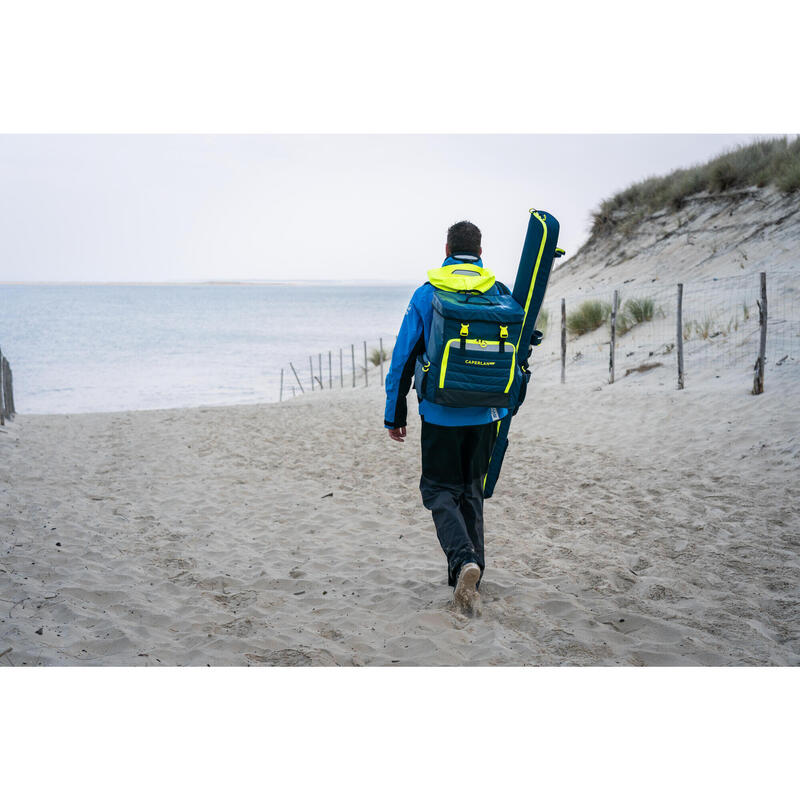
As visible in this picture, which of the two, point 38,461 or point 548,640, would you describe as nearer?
point 548,640

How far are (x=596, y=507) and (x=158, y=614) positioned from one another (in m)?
3.09

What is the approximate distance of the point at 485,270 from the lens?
2887 mm

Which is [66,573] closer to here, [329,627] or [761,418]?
[329,627]

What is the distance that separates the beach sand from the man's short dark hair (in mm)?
1636

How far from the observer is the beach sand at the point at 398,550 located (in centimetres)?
285

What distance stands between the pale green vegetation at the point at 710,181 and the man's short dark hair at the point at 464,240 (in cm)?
1477

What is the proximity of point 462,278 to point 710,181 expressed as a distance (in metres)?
17.5

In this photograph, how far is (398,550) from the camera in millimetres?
4109

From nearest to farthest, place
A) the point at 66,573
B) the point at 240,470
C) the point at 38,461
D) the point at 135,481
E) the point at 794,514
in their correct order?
1. the point at 66,573
2. the point at 794,514
3. the point at 135,481
4. the point at 240,470
5. the point at 38,461

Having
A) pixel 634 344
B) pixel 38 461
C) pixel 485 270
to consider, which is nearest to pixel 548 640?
pixel 485 270

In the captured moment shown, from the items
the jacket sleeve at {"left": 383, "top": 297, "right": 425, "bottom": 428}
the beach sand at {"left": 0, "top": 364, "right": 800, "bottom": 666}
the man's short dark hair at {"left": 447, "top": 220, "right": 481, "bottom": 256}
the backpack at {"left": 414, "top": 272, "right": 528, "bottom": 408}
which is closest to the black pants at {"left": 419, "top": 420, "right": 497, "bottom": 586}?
the jacket sleeve at {"left": 383, "top": 297, "right": 425, "bottom": 428}

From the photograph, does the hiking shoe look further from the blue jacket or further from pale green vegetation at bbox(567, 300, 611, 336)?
pale green vegetation at bbox(567, 300, 611, 336)

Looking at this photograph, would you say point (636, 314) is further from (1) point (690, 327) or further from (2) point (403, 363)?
(2) point (403, 363)

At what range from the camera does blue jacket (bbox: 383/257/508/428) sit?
2.85m
